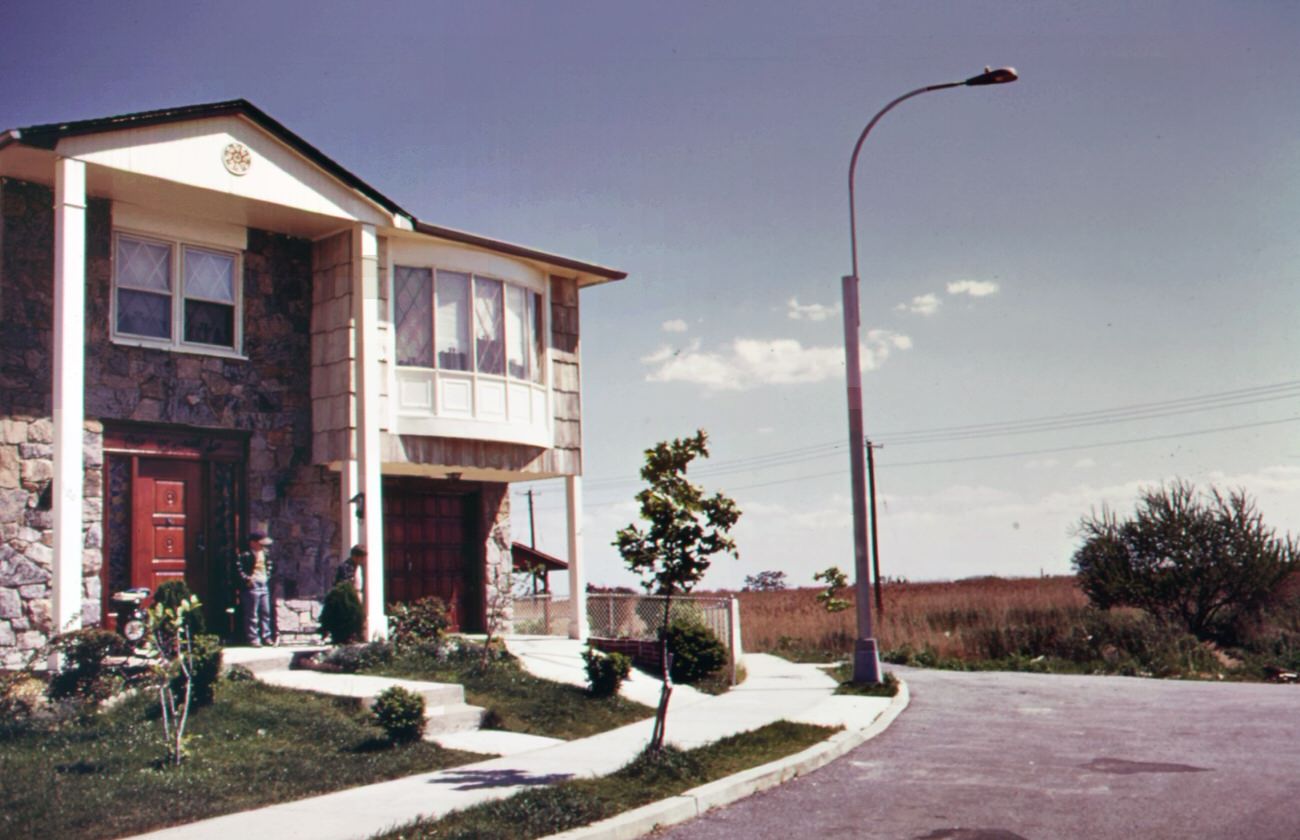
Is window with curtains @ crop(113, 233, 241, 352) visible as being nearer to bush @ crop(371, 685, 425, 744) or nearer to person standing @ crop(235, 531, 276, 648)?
person standing @ crop(235, 531, 276, 648)

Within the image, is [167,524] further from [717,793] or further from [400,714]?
[717,793]

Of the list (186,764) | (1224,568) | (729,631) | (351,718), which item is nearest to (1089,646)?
(1224,568)

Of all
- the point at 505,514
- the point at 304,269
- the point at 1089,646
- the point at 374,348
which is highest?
the point at 304,269

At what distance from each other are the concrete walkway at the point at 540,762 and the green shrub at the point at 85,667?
3.68 metres

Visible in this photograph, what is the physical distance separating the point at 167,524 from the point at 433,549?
5.26 metres

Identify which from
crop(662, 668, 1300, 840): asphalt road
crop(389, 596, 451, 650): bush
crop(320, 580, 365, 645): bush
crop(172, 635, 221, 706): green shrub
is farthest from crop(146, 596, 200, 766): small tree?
crop(662, 668, 1300, 840): asphalt road

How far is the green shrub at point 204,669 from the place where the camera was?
38.4 feet

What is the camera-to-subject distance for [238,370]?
17.4 m

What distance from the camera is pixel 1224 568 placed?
2627 centimetres

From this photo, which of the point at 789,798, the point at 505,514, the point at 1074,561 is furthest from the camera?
the point at 1074,561

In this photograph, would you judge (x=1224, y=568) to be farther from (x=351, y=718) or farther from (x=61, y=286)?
(x=61, y=286)

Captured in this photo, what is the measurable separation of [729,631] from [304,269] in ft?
28.4

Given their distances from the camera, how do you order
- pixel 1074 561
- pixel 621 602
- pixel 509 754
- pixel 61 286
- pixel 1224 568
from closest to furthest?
pixel 509 754, pixel 61 286, pixel 621 602, pixel 1224 568, pixel 1074 561

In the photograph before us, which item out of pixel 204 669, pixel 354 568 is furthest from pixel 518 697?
pixel 354 568
